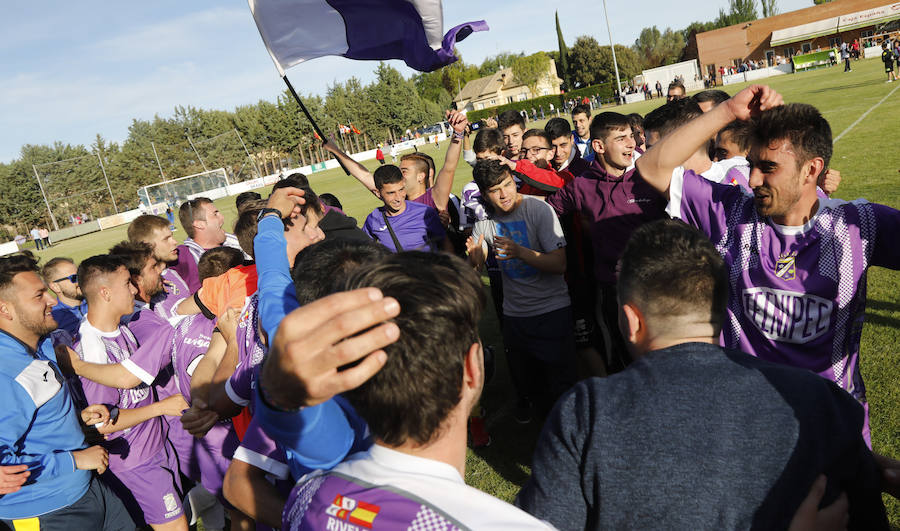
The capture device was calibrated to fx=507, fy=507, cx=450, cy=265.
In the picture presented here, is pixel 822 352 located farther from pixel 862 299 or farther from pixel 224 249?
pixel 224 249

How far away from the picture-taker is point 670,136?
Answer: 8.74 ft

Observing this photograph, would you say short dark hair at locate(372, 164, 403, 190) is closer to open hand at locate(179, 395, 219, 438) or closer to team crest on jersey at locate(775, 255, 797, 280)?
open hand at locate(179, 395, 219, 438)

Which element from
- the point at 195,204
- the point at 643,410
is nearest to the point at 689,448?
the point at 643,410

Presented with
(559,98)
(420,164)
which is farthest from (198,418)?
(559,98)

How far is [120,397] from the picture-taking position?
3.85 m

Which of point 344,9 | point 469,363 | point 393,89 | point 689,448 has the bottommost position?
point 689,448

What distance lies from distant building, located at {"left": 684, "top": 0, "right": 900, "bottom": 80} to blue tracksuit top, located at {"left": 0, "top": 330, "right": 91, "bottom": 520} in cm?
7166

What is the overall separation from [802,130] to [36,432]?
445cm

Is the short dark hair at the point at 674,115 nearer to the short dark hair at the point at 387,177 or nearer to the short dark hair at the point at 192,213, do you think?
the short dark hair at the point at 387,177

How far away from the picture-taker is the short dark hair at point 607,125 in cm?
428

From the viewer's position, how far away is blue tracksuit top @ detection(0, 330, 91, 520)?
288 centimetres

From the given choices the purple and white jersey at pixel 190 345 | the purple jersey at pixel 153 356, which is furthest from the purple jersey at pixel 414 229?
the purple jersey at pixel 153 356

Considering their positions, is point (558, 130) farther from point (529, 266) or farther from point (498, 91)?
point (498, 91)

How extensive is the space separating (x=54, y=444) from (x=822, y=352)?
4.29 metres
